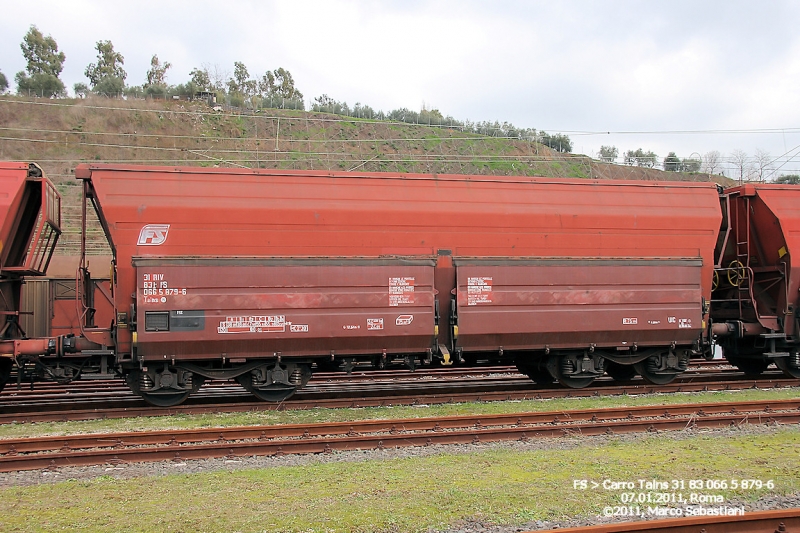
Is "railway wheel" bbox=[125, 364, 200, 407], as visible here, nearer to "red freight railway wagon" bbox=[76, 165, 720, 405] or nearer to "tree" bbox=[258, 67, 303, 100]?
"red freight railway wagon" bbox=[76, 165, 720, 405]

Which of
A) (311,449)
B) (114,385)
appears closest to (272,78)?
(114,385)

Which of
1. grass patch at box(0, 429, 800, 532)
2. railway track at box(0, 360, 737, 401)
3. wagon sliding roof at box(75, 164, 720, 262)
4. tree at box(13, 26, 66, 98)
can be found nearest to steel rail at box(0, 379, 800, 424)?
railway track at box(0, 360, 737, 401)

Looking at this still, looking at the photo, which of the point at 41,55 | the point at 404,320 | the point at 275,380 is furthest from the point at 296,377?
the point at 41,55

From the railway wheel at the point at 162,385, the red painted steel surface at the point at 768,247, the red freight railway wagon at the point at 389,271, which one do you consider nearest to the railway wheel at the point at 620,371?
the red freight railway wagon at the point at 389,271

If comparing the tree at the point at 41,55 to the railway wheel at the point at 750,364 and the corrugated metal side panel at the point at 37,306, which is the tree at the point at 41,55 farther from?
the railway wheel at the point at 750,364

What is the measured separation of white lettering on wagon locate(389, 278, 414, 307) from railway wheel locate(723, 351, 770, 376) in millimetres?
9434

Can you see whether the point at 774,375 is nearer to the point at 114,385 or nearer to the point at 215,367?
the point at 215,367

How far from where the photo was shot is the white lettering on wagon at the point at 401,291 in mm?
11953

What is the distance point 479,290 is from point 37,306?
11.7 meters

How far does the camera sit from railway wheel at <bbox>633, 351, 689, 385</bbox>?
13.8 metres

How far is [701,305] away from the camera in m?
13.4

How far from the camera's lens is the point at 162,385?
455 inches
